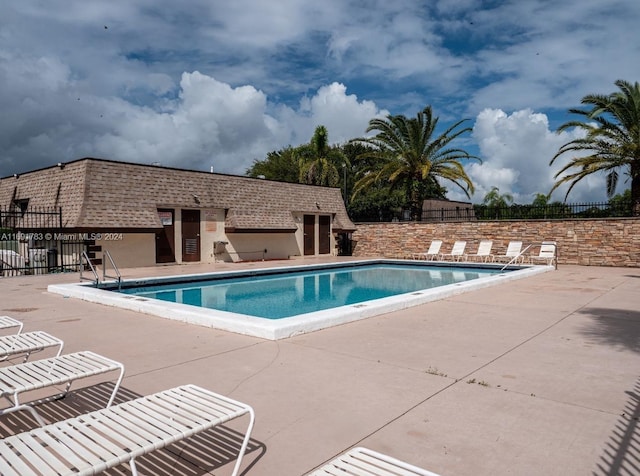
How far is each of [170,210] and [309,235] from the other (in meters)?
8.39

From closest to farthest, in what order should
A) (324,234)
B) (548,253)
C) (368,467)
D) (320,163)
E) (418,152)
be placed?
(368,467)
(548,253)
(418,152)
(324,234)
(320,163)

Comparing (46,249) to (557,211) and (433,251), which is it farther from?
(557,211)

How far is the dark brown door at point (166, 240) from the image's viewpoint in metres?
18.9

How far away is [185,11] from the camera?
1352cm

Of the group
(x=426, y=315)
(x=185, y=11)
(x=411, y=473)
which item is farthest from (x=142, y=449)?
(x=185, y=11)

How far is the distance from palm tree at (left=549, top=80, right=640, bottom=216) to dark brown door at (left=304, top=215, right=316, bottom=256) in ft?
40.5

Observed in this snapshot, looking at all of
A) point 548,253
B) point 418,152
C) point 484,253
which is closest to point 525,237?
point 484,253

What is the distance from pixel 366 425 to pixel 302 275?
13854 millimetres

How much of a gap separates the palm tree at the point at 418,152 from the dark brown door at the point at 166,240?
10524 millimetres

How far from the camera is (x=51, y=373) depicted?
357 centimetres

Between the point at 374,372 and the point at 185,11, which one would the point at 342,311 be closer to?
the point at 374,372

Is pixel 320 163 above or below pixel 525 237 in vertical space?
above

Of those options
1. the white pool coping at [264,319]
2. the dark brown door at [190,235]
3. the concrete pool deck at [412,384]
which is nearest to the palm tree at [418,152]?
the dark brown door at [190,235]

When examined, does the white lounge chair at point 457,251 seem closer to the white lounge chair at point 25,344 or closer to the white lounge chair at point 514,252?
the white lounge chair at point 514,252
